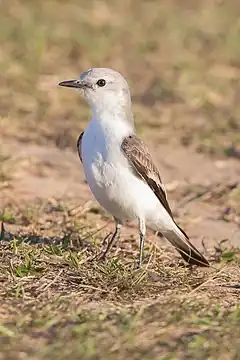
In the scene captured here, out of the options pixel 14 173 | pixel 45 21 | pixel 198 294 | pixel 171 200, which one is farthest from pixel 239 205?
pixel 45 21

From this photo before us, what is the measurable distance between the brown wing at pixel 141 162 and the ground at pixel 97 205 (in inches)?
19.0

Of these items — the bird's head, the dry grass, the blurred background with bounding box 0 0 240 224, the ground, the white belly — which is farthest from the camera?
the blurred background with bounding box 0 0 240 224

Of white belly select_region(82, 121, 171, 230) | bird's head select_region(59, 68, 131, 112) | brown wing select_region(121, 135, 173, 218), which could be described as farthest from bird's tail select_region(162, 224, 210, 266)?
bird's head select_region(59, 68, 131, 112)

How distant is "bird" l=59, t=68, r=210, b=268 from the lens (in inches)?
229

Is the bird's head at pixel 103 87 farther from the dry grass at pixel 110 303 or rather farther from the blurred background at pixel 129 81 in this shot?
the blurred background at pixel 129 81

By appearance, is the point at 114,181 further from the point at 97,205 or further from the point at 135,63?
the point at 135,63

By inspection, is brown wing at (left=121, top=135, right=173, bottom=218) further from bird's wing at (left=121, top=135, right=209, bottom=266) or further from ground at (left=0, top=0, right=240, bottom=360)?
ground at (left=0, top=0, right=240, bottom=360)

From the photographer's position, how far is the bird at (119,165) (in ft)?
19.1

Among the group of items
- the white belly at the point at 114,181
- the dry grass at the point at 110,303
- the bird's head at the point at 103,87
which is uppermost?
the bird's head at the point at 103,87

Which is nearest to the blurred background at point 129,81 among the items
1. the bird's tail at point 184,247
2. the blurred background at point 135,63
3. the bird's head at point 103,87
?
the blurred background at point 135,63

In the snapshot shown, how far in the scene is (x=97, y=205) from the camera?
297 inches

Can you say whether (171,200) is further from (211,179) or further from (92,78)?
(92,78)

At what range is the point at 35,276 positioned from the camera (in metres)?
5.53

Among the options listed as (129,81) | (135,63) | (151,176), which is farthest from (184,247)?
(135,63)
